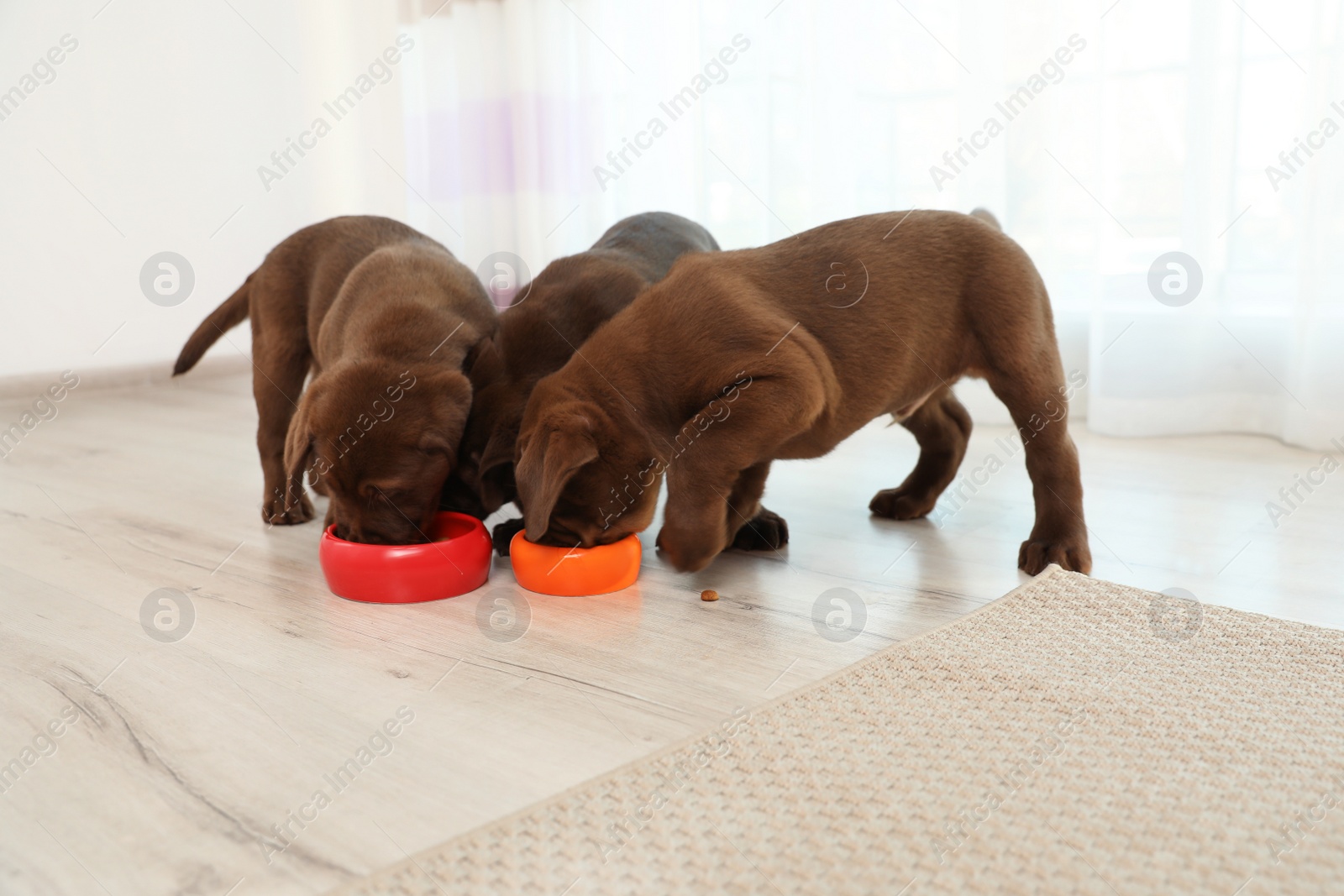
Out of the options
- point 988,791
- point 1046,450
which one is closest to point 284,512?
point 1046,450

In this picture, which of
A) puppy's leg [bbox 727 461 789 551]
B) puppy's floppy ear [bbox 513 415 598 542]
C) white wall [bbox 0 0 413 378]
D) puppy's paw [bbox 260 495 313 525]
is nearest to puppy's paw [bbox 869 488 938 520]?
puppy's leg [bbox 727 461 789 551]

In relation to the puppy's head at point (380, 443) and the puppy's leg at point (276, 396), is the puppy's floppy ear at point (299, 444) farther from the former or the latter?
the puppy's leg at point (276, 396)

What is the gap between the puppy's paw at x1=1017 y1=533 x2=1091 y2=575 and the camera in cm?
257

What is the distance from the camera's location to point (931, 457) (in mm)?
3207

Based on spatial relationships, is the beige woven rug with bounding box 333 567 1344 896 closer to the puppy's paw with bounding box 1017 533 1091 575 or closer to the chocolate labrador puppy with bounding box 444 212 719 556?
the puppy's paw with bounding box 1017 533 1091 575

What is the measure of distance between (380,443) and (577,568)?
1.81 ft

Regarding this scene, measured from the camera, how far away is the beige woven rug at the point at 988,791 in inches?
54.9

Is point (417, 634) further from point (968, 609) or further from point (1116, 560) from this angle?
point (1116, 560)

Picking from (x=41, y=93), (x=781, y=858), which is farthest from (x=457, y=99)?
(x=781, y=858)

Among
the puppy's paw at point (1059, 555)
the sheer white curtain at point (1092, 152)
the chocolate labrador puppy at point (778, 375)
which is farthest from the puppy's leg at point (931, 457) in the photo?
the sheer white curtain at point (1092, 152)

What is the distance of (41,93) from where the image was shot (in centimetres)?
571

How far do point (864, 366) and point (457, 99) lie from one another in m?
4.50

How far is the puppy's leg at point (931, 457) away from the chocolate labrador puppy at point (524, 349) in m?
0.94

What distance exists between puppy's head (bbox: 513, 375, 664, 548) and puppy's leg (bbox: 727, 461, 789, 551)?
248 millimetres
